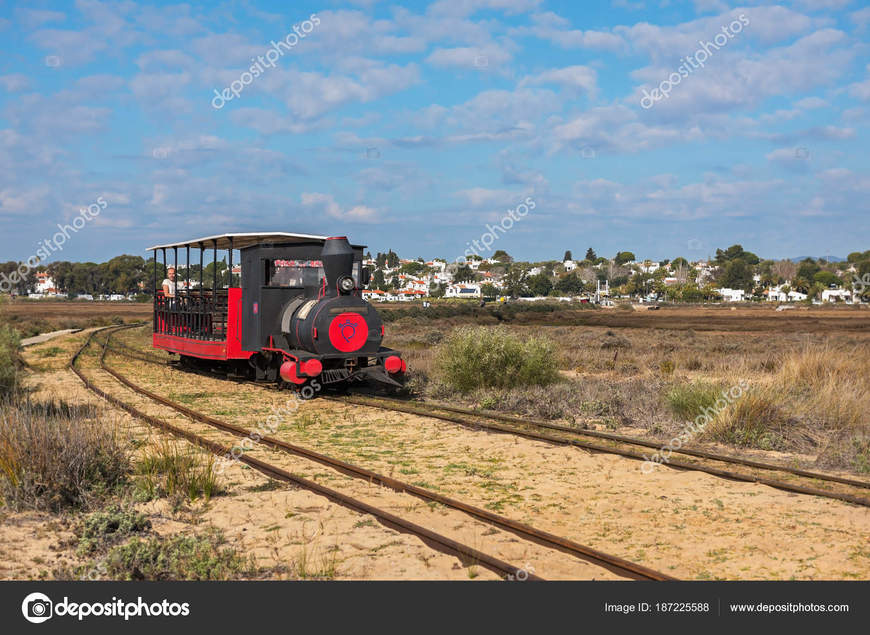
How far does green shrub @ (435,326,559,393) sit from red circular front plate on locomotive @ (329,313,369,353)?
2215 millimetres

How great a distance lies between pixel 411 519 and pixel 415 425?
19.5 ft

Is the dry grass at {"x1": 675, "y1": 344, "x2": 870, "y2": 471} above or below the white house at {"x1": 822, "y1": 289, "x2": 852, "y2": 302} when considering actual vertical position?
below

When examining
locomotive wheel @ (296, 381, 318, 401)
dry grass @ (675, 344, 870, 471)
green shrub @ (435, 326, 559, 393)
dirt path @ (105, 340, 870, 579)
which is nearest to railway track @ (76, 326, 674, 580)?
dirt path @ (105, 340, 870, 579)

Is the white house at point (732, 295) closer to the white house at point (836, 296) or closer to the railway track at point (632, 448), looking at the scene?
the white house at point (836, 296)

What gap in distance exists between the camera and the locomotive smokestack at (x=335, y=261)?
665 inches

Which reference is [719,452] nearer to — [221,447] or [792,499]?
[792,499]

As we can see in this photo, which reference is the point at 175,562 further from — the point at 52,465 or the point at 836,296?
the point at 836,296

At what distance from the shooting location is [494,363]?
1780 centimetres

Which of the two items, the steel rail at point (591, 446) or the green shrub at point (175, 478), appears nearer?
the green shrub at point (175, 478)

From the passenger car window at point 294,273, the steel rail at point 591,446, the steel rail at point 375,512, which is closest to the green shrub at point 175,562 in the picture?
the steel rail at point 375,512

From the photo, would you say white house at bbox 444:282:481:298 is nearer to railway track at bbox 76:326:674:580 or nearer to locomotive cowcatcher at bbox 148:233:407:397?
locomotive cowcatcher at bbox 148:233:407:397

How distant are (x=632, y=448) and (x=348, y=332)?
7.31m
